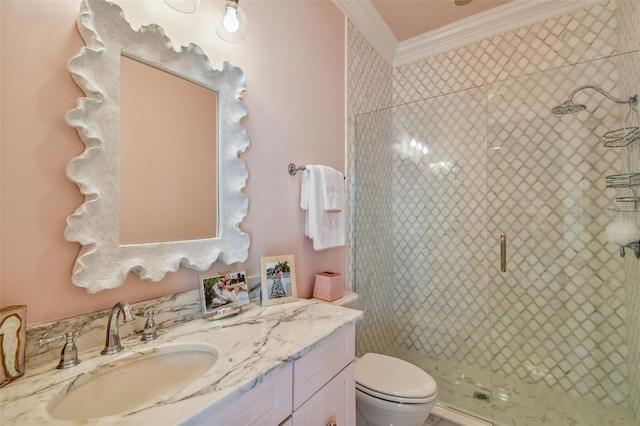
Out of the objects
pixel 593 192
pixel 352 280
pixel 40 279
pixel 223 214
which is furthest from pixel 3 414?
pixel 593 192

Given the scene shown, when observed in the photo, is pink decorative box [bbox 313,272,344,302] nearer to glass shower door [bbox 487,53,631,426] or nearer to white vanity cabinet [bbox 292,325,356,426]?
white vanity cabinet [bbox 292,325,356,426]

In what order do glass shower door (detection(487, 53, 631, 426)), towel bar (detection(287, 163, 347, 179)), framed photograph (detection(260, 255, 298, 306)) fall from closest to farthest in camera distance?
framed photograph (detection(260, 255, 298, 306)) → towel bar (detection(287, 163, 347, 179)) → glass shower door (detection(487, 53, 631, 426))

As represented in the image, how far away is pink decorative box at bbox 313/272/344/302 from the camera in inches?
61.6

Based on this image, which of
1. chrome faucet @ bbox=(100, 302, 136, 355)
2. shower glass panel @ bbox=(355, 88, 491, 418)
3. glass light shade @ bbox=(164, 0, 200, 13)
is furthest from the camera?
shower glass panel @ bbox=(355, 88, 491, 418)

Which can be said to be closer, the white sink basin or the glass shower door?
the white sink basin

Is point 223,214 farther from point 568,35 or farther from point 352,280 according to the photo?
point 568,35

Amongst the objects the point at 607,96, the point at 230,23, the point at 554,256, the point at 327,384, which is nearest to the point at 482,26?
the point at 607,96

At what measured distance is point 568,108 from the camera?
187 cm

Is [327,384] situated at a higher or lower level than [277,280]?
lower

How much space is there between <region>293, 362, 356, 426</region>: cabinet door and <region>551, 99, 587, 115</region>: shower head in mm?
2051

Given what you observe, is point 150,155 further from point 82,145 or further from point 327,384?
point 327,384

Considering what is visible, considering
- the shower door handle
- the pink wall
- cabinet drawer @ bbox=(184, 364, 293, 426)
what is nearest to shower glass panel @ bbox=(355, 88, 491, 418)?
the shower door handle

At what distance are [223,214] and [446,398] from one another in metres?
1.81

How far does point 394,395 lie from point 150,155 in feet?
4.76
